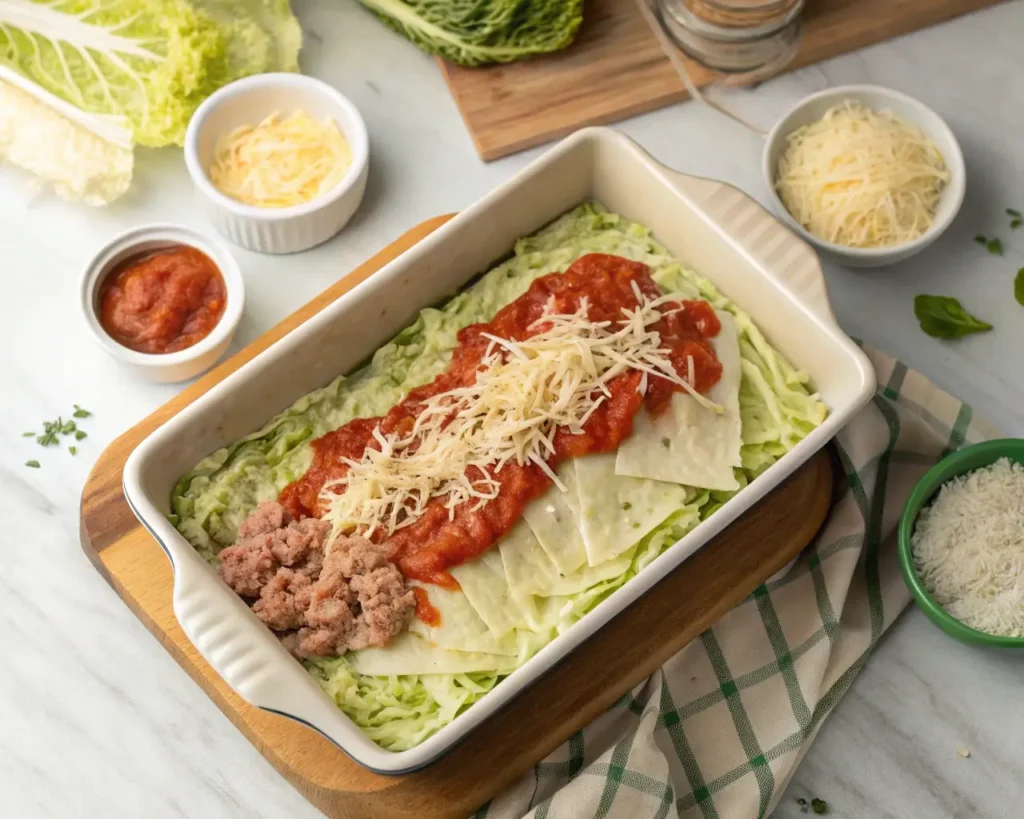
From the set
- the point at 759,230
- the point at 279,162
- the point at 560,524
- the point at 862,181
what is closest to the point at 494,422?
the point at 560,524

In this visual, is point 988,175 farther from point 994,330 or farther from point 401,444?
point 401,444

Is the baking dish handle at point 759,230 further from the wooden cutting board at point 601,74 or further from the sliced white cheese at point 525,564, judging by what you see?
the sliced white cheese at point 525,564

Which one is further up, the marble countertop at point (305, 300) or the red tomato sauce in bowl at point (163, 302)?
the red tomato sauce in bowl at point (163, 302)

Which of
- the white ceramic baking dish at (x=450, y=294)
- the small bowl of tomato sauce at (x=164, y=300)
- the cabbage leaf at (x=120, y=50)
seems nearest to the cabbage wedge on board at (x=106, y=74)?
the cabbage leaf at (x=120, y=50)

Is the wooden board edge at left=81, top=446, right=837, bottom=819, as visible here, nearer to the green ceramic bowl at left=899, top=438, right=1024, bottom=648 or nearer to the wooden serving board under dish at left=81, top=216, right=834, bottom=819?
the wooden serving board under dish at left=81, top=216, right=834, bottom=819

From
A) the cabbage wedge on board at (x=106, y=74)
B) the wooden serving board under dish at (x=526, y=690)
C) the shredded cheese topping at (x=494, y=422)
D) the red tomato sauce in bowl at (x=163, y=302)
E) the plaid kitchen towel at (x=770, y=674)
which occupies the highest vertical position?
the cabbage wedge on board at (x=106, y=74)

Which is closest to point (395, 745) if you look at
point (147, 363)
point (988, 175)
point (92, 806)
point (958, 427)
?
point (92, 806)
